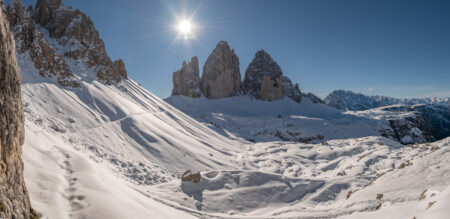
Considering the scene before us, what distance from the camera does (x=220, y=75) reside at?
78.5m

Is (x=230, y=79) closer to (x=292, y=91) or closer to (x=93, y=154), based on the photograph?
(x=292, y=91)

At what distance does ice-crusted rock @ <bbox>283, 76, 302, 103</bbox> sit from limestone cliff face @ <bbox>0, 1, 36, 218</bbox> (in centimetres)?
8891

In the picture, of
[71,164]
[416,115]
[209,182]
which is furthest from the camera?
[416,115]

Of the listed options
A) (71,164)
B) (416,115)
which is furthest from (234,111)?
(71,164)

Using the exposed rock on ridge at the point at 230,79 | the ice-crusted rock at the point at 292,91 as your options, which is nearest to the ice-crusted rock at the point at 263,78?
the exposed rock on ridge at the point at 230,79

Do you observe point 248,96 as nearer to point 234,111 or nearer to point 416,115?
point 234,111

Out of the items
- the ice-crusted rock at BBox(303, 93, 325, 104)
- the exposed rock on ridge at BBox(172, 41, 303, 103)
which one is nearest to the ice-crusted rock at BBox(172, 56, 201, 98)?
the exposed rock on ridge at BBox(172, 41, 303, 103)

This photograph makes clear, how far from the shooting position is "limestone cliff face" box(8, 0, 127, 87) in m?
21.4

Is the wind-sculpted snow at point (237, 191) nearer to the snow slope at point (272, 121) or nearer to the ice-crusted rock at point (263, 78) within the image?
the snow slope at point (272, 121)

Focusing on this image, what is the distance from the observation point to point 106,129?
664 inches

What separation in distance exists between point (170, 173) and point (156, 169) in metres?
1.02

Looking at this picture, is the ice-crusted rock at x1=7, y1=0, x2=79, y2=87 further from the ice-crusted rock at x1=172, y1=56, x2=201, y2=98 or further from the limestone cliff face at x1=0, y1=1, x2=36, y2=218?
the ice-crusted rock at x1=172, y1=56, x2=201, y2=98

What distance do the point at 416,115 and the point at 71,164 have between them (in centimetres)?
9136

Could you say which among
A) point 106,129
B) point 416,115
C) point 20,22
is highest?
point 20,22
